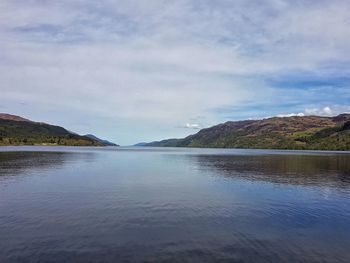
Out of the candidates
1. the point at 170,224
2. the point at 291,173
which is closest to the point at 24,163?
the point at 291,173

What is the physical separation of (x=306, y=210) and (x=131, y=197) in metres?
24.0

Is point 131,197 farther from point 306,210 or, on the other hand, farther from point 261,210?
point 306,210

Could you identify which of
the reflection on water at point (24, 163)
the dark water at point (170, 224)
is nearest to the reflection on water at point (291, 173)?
the dark water at point (170, 224)

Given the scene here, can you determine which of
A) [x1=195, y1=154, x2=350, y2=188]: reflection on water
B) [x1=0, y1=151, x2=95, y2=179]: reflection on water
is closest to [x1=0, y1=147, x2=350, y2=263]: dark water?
[x1=195, y1=154, x2=350, y2=188]: reflection on water

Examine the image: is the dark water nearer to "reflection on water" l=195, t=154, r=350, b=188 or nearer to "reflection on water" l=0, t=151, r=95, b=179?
"reflection on water" l=195, t=154, r=350, b=188

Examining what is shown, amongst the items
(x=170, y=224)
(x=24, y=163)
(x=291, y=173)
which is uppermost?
(x=24, y=163)

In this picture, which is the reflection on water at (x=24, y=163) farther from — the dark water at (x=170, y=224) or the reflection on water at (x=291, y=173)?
the reflection on water at (x=291, y=173)

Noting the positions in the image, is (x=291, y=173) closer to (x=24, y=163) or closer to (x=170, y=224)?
(x=170, y=224)

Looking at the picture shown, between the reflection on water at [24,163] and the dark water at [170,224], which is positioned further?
the reflection on water at [24,163]

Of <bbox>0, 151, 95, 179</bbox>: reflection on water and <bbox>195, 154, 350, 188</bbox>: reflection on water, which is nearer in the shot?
<bbox>195, 154, 350, 188</bbox>: reflection on water

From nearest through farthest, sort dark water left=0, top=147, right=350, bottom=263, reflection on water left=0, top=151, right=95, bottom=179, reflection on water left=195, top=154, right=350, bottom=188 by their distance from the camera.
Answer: dark water left=0, top=147, right=350, bottom=263 → reflection on water left=195, top=154, right=350, bottom=188 → reflection on water left=0, top=151, right=95, bottom=179

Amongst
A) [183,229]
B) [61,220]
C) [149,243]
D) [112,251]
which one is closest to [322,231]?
[183,229]

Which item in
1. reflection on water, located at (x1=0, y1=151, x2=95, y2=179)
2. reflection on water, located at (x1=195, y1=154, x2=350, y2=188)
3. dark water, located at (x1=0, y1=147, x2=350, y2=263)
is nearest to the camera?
dark water, located at (x1=0, y1=147, x2=350, y2=263)

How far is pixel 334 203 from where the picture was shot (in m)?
48.9
